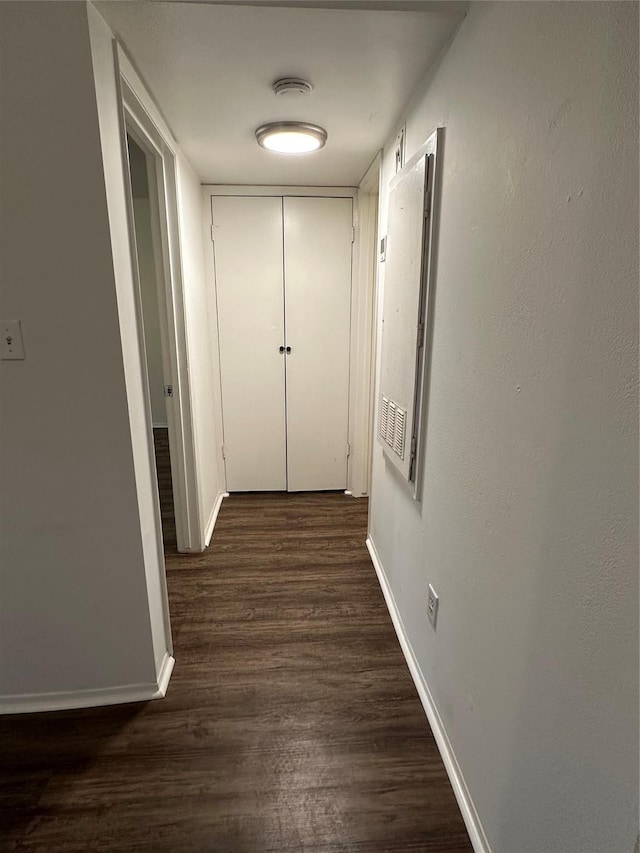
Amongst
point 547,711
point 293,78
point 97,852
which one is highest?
point 293,78

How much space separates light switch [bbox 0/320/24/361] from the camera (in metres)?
1.26

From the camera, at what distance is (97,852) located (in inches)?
45.5

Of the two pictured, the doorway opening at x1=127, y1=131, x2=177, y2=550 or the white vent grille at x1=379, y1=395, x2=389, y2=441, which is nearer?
the white vent grille at x1=379, y1=395, x2=389, y2=441

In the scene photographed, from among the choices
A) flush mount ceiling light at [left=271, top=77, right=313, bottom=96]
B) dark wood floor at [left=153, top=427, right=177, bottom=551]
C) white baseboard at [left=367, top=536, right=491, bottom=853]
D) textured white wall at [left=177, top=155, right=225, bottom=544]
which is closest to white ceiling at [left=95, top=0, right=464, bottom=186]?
flush mount ceiling light at [left=271, top=77, right=313, bottom=96]

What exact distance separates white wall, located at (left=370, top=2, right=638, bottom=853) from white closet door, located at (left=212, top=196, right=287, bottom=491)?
1755 mm

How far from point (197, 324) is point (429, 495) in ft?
5.94

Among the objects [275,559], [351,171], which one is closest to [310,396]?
[275,559]

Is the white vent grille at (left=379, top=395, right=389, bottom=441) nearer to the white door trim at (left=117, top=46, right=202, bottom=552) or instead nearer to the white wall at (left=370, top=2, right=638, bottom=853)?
the white wall at (left=370, top=2, right=638, bottom=853)

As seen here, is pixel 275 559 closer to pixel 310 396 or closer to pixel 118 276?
pixel 310 396

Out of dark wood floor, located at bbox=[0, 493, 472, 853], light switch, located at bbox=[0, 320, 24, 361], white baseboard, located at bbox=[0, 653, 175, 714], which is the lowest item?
dark wood floor, located at bbox=[0, 493, 472, 853]

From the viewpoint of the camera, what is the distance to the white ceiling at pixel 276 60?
1.16 metres

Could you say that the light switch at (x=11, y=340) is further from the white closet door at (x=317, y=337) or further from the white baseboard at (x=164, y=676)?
the white closet door at (x=317, y=337)

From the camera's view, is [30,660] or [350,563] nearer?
[30,660]

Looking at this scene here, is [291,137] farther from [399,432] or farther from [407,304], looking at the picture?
[399,432]
